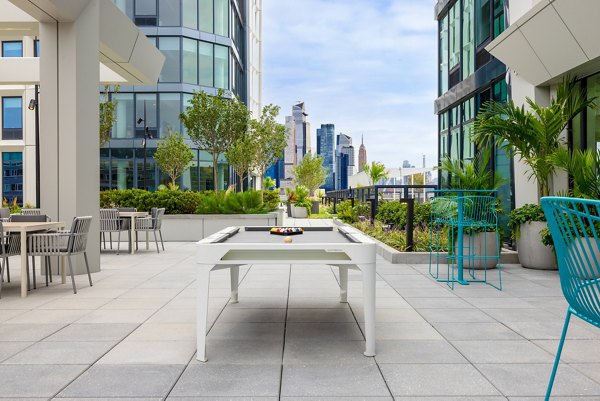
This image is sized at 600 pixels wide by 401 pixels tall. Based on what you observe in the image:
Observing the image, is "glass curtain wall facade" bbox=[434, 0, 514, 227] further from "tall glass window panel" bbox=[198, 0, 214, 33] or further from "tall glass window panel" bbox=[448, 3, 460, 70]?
"tall glass window panel" bbox=[198, 0, 214, 33]

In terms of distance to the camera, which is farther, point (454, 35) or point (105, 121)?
point (105, 121)

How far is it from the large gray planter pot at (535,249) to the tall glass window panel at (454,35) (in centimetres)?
812

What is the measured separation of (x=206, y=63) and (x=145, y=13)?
4.20 metres

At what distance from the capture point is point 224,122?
18047 mm

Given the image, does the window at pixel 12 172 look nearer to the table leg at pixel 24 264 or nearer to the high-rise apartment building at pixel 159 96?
the high-rise apartment building at pixel 159 96

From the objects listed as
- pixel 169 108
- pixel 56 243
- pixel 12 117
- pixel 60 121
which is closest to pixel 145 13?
pixel 169 108

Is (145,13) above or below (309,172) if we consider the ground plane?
above

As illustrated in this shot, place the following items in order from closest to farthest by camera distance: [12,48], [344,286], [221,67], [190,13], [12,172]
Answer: [344,286] < [12,172] < [12,48] < [190,13] < [221,67]

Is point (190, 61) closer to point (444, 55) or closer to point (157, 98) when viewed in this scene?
point (157, 98)

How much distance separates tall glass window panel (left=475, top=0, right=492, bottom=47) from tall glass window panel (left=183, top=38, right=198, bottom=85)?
19099 millimetres

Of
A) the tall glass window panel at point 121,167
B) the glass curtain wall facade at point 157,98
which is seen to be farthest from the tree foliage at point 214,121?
the tall glass window panel at point 121,167

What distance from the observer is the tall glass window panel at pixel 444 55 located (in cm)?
1670

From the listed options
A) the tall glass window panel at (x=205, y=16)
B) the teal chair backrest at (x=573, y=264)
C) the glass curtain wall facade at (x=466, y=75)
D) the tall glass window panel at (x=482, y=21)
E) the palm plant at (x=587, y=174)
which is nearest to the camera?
the teal chair backrest at (x=573, y=264)

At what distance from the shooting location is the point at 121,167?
28.4 metres
